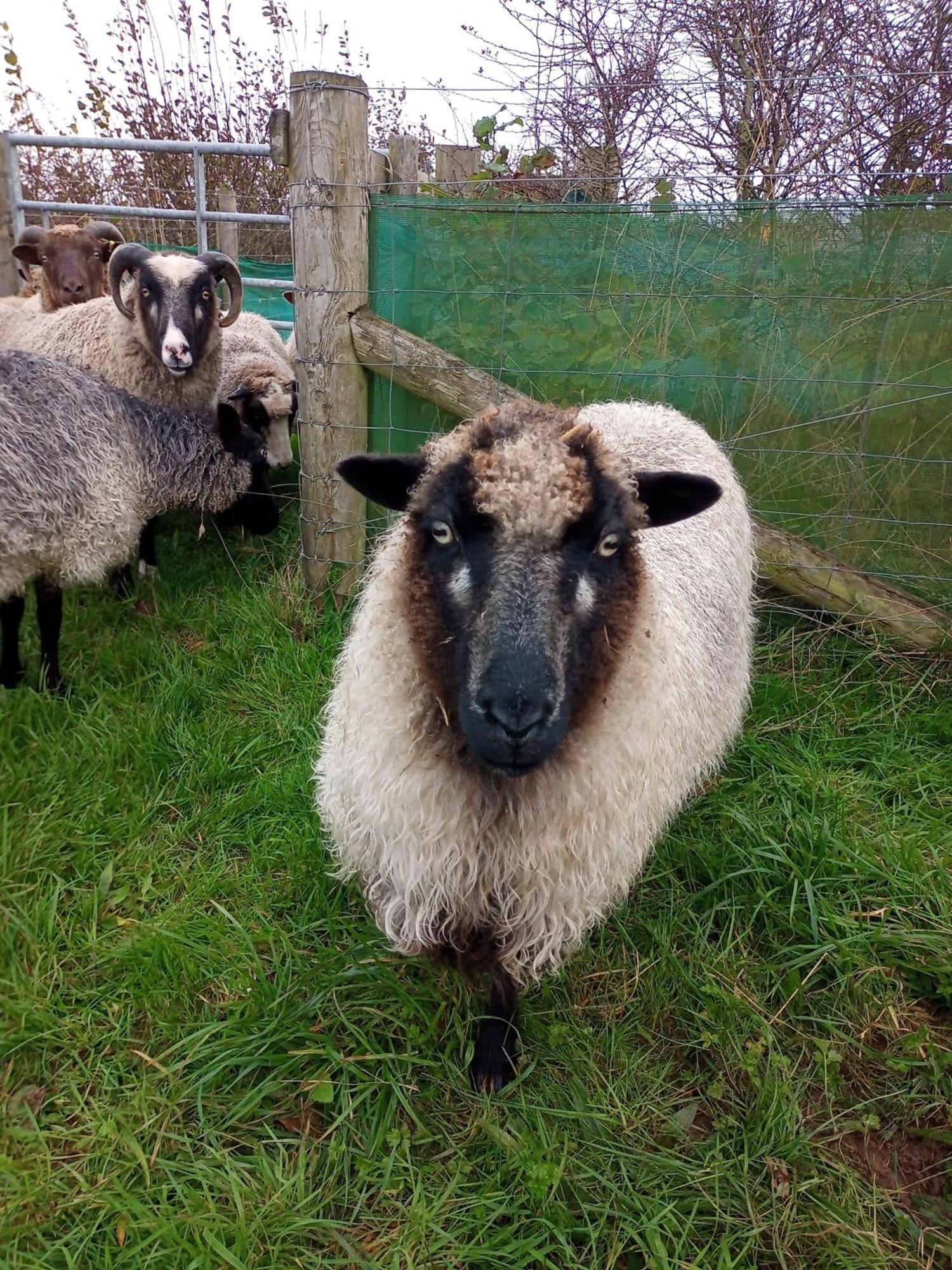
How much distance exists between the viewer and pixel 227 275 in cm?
496

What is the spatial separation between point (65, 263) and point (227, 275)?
1666mm

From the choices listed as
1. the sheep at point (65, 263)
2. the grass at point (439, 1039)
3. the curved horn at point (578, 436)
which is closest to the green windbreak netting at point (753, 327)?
the grass at point (439, 1039)

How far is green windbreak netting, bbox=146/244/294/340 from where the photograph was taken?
733cm

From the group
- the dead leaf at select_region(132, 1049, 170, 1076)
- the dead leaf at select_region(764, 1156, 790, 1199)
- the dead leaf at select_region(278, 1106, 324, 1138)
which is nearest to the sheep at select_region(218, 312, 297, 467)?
the dead leaf at select_region(132, 1049, 170, 1076)

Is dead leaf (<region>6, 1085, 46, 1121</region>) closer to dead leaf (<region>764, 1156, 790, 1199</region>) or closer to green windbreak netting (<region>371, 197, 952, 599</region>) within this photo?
dead leaf (<region>764, 1156, 790, 1199</region>)

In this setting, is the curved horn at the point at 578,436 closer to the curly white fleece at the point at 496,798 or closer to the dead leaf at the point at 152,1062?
the curly white fleece at the point at 496,798

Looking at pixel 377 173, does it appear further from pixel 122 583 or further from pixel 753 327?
pixel 122 583

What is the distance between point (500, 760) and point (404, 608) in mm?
459

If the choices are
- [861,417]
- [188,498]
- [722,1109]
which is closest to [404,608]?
[722,1109]

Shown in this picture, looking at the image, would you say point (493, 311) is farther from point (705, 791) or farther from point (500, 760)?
point (500, 760)

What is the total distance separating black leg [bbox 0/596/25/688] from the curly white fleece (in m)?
1.92

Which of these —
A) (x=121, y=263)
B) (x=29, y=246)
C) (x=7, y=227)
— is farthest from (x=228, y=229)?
(x=121, y=263)

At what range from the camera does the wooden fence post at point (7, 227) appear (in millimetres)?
6246

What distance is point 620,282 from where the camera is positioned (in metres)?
3.32
